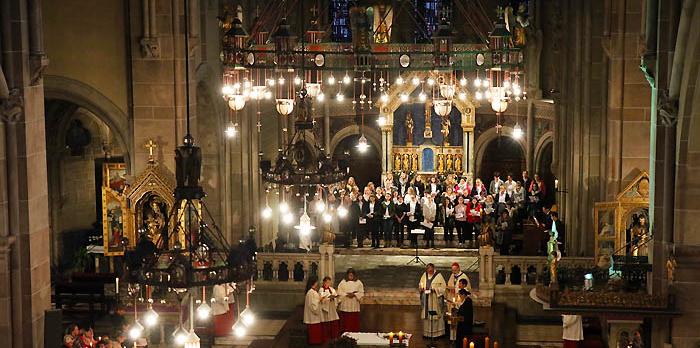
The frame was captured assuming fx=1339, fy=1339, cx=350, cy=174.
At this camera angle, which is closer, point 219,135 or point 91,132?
point 219,135

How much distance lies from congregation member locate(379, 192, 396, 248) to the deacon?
21.9 ft

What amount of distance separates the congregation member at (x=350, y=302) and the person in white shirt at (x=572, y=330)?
459 cm

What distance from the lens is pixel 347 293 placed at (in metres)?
28.4

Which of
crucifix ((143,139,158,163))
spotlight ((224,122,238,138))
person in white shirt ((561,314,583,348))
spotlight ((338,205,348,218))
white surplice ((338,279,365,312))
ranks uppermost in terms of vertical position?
spotlight ((224,122,238,138))

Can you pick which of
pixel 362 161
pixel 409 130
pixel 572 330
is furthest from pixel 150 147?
pixel 362 161

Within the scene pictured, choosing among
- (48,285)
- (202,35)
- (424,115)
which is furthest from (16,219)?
(424,115)

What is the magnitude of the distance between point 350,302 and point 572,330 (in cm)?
491

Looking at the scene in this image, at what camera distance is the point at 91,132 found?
3694 centimetres

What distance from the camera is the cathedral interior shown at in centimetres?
2273

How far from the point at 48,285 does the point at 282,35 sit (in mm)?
7199

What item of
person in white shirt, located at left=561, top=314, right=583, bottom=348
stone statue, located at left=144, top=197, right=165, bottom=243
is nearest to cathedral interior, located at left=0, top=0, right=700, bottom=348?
stone statue, located at left=144, top=197, right=165, bottom=243

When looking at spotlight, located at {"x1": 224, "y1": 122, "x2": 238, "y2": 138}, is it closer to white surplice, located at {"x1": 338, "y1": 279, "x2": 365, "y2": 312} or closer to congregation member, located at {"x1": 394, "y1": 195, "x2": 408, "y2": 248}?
congregation member, located at {"x1": 394, "y1": 195, "x2": 408, "y2": 248}

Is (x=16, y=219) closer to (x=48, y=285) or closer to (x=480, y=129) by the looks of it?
(x=48, y=285)

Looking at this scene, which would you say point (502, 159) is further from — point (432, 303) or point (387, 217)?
point (432, 303)
